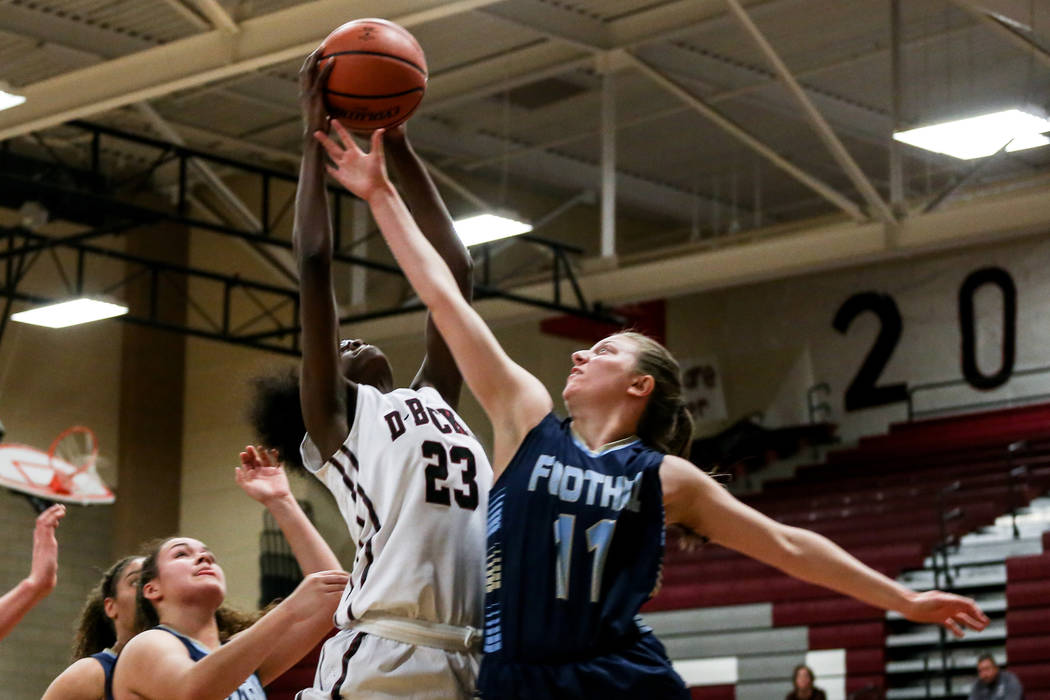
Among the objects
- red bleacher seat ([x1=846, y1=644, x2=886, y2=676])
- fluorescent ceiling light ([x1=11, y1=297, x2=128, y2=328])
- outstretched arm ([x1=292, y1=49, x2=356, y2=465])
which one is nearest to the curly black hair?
outstretched arm ([x1=292, y1=49, x2=356, y2=465])

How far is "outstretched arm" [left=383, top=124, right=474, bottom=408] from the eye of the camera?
12.5 feet

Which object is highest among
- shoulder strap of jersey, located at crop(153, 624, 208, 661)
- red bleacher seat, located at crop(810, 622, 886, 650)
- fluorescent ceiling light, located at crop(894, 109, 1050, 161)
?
fluorescent ceiling light, located at crop(894, 109, 1050, 161)

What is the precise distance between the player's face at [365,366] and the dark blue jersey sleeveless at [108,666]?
1.07 m

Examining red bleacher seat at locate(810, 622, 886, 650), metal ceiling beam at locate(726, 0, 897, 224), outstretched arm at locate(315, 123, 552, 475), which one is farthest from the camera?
red bleacher seat at locate(810, 622, 886, 650)

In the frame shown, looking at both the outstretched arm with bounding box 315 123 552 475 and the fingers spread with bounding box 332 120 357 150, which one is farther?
the fingers spread with bounding box 332 120 357 150

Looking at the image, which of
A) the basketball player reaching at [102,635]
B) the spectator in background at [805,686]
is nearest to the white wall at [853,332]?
the spectator in background at [805,686]

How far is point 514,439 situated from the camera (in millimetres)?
3252

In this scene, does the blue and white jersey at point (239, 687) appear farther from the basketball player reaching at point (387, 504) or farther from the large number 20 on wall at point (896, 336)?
the large number 20 on wall at point (896, 336)

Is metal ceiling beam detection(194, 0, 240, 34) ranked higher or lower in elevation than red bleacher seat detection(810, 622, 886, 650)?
higher

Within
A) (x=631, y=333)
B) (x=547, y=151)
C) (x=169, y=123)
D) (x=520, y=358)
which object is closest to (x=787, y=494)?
(x=520, y=358)

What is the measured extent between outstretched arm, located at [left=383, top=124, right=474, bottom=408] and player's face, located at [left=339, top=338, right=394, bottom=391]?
12 cm

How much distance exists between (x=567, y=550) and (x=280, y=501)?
4.23ft

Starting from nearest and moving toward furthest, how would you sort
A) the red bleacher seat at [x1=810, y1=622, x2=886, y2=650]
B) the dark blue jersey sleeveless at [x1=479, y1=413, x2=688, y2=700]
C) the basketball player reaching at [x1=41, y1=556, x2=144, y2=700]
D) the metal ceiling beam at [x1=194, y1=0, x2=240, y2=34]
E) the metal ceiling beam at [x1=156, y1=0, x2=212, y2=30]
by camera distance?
the dark blue jersey sleeveless at [x1=479, y1=413, x2=688, y2=700] < the basketball player reaching at [x1=41, y1=556, x2=144, y2=700] < the metal ceiling beam at [x1=194, y1=0, x2=240, y2=34] < the metal ceiling beam at [x1=156, y1=0, x2=212, y2=30] < the red bleacher seat at [x1=810, y1=622, x2=886, y2=650]

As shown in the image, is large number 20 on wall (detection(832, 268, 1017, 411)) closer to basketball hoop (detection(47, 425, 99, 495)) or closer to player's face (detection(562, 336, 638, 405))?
basketball hoop (detection(47, 425, 99, 495))
